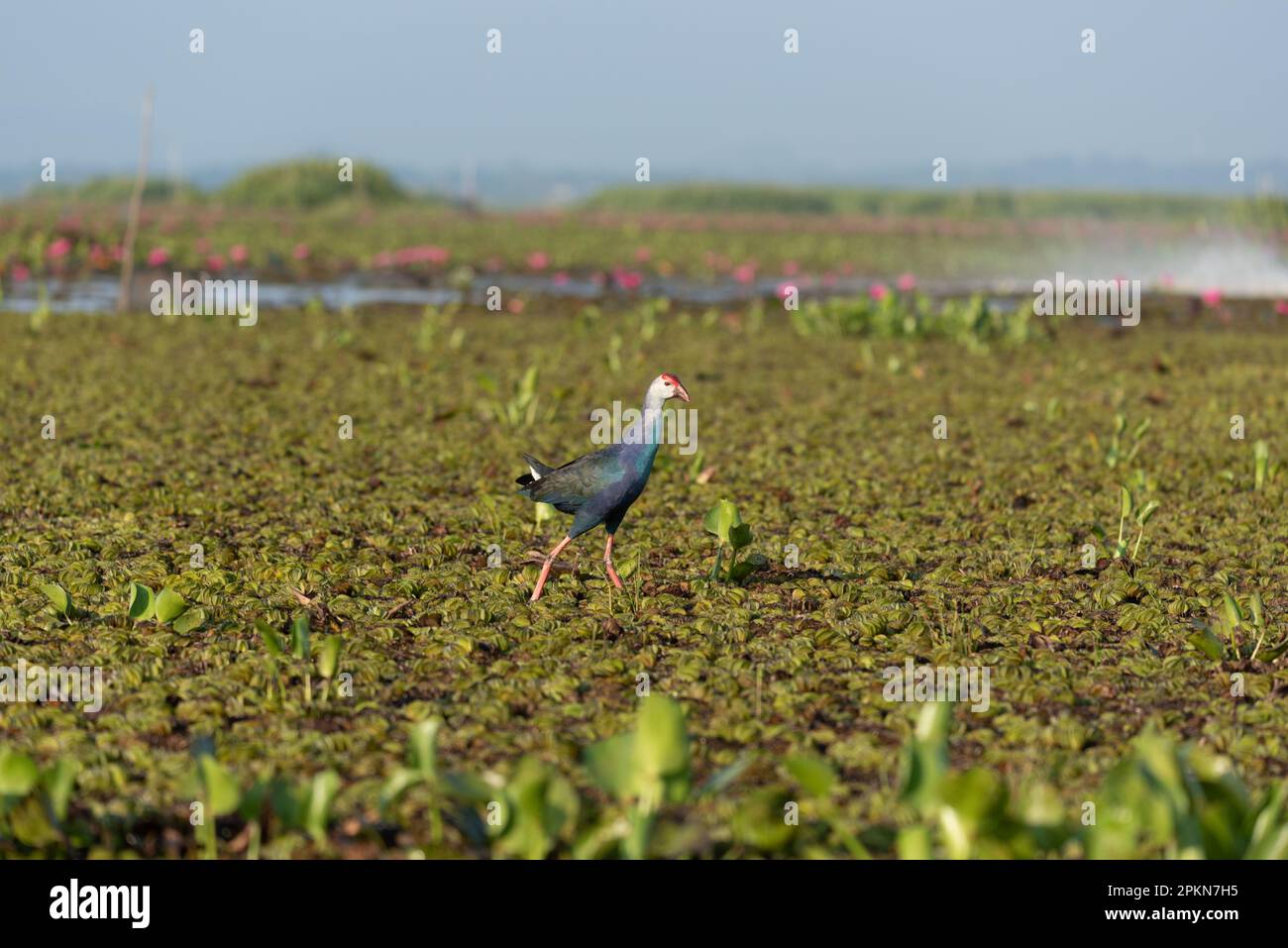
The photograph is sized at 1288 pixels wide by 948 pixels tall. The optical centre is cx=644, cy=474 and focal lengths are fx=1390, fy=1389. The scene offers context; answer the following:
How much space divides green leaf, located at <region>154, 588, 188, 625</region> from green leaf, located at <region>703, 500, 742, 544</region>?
92.7 inches

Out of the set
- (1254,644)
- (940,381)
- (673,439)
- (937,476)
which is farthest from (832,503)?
(940,381)

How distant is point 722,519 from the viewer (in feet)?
21.3

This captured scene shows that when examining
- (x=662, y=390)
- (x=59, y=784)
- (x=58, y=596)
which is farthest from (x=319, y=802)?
(x=662, y=390)

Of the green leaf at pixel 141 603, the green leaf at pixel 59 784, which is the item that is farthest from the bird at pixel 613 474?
the green leaf at pixel 59 784

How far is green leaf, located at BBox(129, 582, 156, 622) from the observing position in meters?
5.73

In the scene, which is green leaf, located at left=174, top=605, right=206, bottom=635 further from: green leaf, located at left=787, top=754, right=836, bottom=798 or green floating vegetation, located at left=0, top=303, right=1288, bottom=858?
green leaf, located at left=787, top=754, right=836, bottom=798

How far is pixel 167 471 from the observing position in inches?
348

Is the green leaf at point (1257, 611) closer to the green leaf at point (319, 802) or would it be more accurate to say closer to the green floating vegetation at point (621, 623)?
the green floating vegetation at point (621, 623)

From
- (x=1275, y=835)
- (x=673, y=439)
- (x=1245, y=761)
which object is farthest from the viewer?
(x=673, y=439)

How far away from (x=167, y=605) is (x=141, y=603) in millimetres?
188

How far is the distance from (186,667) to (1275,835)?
382 cm

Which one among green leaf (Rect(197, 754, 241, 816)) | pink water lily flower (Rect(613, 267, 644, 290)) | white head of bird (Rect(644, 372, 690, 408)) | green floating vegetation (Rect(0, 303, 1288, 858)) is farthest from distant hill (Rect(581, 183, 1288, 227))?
green leaf (Rect(197, 754, 241, 816))
